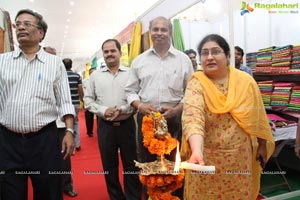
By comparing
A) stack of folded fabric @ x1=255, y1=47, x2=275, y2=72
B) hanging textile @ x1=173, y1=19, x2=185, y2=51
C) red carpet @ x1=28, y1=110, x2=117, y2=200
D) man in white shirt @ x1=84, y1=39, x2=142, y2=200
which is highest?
hanging textile @ x1=173, y1=19, x2=185, y2=51

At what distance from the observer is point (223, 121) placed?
1532mm

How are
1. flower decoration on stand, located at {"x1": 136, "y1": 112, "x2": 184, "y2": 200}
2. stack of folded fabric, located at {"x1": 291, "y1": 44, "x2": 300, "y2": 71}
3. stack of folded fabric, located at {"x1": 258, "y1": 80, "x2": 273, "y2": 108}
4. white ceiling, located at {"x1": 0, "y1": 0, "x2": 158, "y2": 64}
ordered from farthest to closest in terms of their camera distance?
white ceiling, located at {"x1": 0, "y1": 0, "x2": 158, "y2": 64}, stack of folded fabric, located at {"x1": 258, "y1": 80, "x2": 273, "y2": 108}, stack of folded fabric, located at {"x1": 291, "y1": 44, "x2": 300, "y2": 71}, flower decoration on stand, located at {"x1": 136, "y1": 112, "x2": 184, "y2": 200}

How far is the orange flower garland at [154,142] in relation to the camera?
125cm

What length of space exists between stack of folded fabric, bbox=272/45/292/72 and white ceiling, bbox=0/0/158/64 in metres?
5.52

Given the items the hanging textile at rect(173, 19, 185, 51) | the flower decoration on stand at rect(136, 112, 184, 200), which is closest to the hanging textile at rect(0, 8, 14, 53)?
the hanging textile at rect(173, 19, 185, 51)

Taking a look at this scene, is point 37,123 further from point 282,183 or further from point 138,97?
point 282,183

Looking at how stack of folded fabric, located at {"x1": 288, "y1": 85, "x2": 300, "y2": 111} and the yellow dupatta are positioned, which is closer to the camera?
the yellow dupatta

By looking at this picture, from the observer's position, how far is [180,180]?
1.07m

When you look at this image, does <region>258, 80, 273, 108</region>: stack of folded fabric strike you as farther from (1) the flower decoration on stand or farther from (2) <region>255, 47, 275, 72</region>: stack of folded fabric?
(1) the flower decoration on stand

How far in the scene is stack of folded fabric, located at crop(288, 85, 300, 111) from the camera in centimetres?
277

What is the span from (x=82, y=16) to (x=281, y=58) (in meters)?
7.88

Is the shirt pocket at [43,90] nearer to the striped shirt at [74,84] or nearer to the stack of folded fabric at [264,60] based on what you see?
the striped shirt at [74,84]

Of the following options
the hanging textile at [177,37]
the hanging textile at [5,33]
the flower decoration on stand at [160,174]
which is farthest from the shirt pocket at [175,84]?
the hanging textile at [5,33]

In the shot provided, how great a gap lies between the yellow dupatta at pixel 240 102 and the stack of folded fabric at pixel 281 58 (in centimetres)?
146
